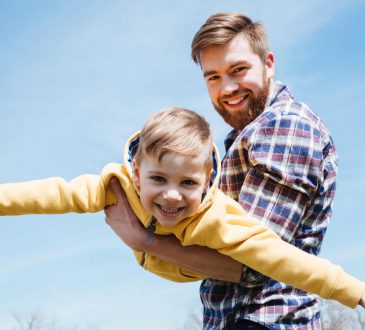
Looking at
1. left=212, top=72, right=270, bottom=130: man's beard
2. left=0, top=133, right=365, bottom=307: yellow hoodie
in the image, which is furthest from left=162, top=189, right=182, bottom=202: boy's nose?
left=212, top=72, right=270, bottom=130: man's beard

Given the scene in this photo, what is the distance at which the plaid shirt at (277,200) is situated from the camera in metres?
3.55

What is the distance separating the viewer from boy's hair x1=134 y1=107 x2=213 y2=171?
10.9ft

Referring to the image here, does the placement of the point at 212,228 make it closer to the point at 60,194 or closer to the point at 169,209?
the point at 169,209

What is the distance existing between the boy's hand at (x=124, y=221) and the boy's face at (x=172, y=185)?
21cm

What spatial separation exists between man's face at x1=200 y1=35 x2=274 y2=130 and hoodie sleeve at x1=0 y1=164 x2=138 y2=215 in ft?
3.25

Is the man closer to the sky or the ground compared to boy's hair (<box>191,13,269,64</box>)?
closer to the ground

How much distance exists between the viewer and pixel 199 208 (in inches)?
136

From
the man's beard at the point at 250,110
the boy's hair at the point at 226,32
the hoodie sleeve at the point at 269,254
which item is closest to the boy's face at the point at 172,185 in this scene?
the hoodie sleeve at the point at 269,254

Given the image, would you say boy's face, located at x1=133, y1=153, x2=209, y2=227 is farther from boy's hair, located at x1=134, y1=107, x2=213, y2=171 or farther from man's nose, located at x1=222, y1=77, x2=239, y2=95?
man's nose, located at x1=222, y1=77, x2=239, y2=95

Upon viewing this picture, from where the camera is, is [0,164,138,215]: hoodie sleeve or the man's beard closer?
[0,164,138,215]: hoodie sleeve

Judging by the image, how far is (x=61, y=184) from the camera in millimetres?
3727

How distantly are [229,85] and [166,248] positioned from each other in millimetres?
1292

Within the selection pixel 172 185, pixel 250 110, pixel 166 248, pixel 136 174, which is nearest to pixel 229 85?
pixel 250 110

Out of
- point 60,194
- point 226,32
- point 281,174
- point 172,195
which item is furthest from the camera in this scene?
point 226,32
